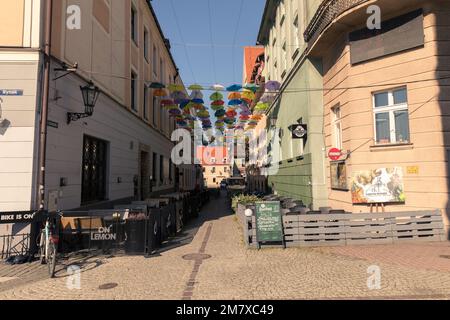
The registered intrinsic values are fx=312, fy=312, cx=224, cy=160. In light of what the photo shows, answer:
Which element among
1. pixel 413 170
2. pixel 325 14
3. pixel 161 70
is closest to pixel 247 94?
pixel 325 14

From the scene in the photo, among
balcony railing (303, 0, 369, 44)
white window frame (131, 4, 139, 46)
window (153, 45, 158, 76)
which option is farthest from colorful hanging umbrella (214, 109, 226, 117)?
balcony railing (303, 0, 369, 44)

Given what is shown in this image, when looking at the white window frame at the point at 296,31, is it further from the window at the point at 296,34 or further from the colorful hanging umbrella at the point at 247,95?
the colorful hanging umbrella at the point at 247,95

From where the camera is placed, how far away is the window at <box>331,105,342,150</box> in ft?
37.4

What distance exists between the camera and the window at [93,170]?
1048 centimetres

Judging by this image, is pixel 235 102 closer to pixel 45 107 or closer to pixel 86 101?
pixel 86 101

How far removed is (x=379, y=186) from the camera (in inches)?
376

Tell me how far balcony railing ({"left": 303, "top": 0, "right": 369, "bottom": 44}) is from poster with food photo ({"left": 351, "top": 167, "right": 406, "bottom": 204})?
16.7 feet

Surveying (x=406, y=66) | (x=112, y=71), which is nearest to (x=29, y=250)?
(x=112, y=71)

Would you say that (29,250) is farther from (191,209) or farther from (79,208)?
(191,209)

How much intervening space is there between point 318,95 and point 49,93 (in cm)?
958

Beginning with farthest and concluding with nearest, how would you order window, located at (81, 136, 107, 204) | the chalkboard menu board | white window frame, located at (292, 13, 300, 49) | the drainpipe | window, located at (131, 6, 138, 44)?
window, located at (131, 6, 138, 44) < white window frame, located at (292, 13, 300, 49) < window, located at (81, 136, 107, 204) < the chalkboard menu board < the drainpipe

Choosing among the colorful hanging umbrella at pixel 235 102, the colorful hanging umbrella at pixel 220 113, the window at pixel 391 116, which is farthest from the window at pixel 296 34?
the window at pixel 391 116

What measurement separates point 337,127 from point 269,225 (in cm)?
546

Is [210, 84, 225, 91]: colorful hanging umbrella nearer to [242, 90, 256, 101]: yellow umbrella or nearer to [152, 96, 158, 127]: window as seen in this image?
[242, 90, 256, 101]: yellow umbrella
